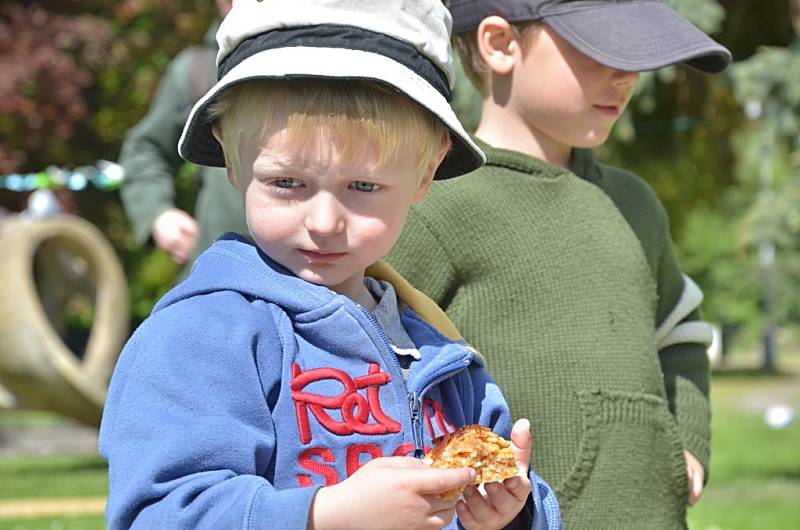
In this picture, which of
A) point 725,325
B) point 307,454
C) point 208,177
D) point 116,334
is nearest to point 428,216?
point 307,454

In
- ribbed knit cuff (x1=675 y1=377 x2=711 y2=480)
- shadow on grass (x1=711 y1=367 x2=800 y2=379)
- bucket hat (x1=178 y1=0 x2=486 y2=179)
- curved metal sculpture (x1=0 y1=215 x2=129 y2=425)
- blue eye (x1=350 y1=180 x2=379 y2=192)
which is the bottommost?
shadow on grass (x1=711 y1=367 x2=800 y2=379)

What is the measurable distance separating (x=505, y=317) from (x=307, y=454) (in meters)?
0.97

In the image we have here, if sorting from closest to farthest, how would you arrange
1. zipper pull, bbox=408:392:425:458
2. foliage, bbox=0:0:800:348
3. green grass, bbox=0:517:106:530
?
zipper pull, bbox=408:392:425:458
green grass, bbox=0:517:106:530
foliage, bbox=0:0:800:348

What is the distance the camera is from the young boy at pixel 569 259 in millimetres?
2879

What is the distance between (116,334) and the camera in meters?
13.4

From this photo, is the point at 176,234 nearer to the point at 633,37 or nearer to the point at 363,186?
the point at 633,37

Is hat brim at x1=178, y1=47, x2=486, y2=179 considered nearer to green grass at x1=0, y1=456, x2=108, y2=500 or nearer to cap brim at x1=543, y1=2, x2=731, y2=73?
cap brim at x1=543, y1=2, x2=731, y2=73

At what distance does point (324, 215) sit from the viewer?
6.59 ft

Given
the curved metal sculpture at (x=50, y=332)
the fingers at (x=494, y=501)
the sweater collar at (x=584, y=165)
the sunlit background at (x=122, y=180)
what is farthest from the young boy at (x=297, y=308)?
the curved metal sculpture at (x=50, y=332)

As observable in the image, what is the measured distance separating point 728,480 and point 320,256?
28.8 feet

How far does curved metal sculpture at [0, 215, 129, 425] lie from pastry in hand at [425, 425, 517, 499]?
10.2 m

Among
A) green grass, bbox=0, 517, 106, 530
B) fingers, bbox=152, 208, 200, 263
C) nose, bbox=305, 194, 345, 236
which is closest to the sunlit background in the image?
green grass, bbox=0, 517, 106, 530

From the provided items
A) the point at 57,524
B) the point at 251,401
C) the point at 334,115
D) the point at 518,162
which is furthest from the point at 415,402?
the point at 57,524

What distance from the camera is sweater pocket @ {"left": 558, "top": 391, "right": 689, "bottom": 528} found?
287cm
